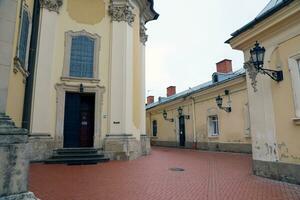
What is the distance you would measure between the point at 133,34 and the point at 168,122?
1373 cm

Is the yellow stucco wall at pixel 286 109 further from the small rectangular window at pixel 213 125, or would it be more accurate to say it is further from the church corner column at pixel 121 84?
the small rectangular window at pixel 213 125

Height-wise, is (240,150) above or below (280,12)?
below

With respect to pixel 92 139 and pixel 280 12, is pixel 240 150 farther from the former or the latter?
pixel 280 12

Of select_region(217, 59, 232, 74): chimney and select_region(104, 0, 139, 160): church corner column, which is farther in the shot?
select_region(217, 59, 232, 74): chimney

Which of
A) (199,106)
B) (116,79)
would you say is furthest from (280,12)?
(199,106)

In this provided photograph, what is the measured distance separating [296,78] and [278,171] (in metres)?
2.77

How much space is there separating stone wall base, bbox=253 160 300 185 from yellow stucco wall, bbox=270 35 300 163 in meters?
0.19

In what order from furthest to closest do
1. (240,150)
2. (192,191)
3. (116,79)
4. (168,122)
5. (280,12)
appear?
(168,122) → (240,150) → (116,79) → (280,12) → (192,191)

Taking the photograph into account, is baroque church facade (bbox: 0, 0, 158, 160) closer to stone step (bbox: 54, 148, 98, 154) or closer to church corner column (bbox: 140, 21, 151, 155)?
stone step (bbox: 54, 148, 98, 154)

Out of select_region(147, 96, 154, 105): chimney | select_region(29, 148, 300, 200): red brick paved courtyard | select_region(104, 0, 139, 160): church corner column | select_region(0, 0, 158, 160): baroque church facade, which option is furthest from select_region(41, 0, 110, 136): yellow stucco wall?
select_region(147, 96, 154, 105): chimney

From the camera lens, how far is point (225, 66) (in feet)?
76.7

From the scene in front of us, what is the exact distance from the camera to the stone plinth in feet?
11.0

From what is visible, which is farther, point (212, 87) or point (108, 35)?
point (212, 87)

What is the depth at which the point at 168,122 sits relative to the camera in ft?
88.6
